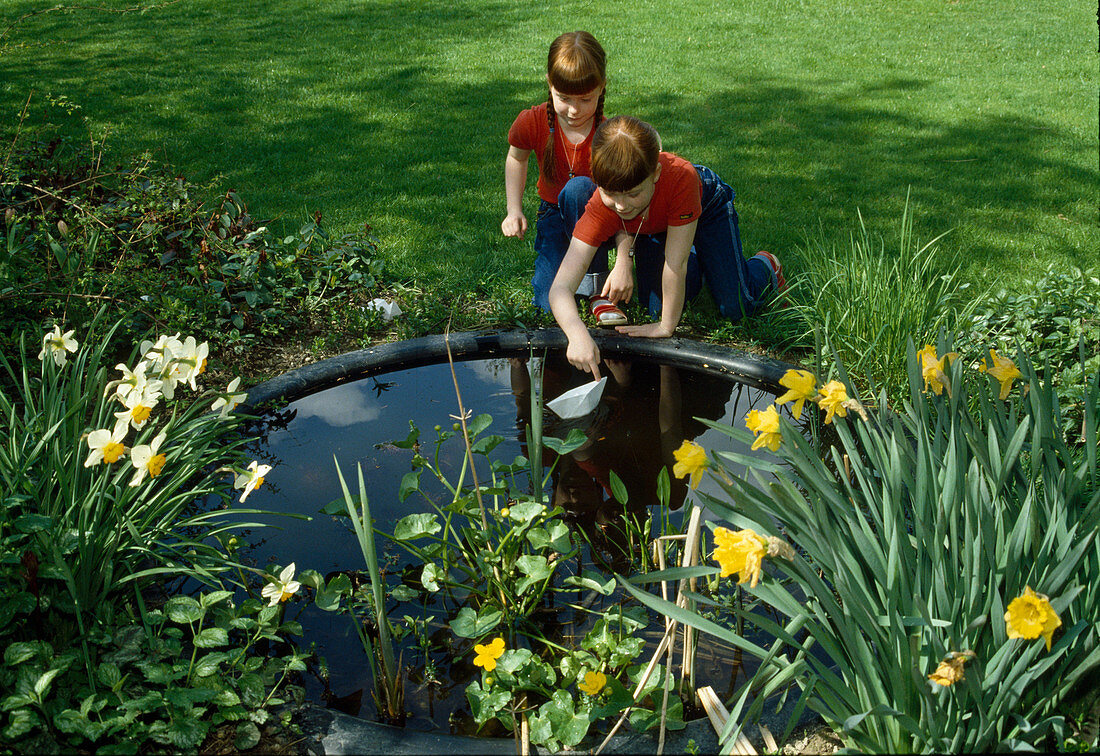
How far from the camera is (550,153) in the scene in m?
3.54

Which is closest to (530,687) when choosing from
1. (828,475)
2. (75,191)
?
(828,475)

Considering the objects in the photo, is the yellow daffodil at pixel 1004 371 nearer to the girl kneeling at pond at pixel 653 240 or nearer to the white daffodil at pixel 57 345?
the girl kneeling at pond at pixel 653 240

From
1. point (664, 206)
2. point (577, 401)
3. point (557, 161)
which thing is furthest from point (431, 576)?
point (557, 161)

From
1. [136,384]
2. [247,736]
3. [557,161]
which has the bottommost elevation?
[247,736]

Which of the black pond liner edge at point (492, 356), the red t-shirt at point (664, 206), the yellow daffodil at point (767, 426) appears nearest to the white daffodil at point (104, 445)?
the black pond liner edge at point (492, 356)

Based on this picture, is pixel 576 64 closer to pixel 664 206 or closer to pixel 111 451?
pixel 664 206

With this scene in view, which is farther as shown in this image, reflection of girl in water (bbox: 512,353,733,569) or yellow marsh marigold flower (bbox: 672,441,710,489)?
reflection of girl in water (bbox: 512,353,733,569)

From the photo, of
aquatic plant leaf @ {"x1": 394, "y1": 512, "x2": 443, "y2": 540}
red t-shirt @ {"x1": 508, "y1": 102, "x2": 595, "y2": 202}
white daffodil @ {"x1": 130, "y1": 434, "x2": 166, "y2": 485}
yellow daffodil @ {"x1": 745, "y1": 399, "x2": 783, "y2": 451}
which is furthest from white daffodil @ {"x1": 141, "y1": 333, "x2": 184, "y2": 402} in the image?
red t-shirt @ {"x1": 508, "y1": 102, "x2": 595, "y2": 202}

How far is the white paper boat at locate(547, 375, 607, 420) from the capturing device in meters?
2.61

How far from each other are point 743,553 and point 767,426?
1.05ft

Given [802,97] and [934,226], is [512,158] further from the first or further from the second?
[802,97]

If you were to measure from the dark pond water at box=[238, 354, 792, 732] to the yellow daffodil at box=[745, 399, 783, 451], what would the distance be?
54cm

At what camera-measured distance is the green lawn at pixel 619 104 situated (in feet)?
14.5

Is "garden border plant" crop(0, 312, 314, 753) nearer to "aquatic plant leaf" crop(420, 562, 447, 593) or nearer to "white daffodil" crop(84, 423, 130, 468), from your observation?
"white daffodil" crop(84, 423, 130, 468)
